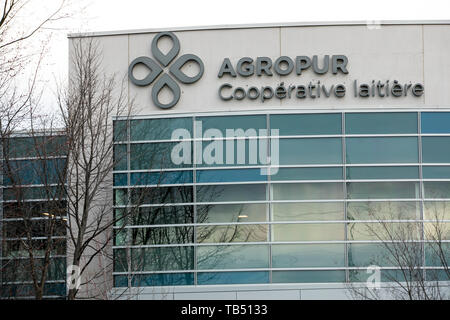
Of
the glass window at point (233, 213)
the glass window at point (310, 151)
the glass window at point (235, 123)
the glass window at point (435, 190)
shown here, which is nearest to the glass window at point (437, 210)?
the glass window at point (435, 190)

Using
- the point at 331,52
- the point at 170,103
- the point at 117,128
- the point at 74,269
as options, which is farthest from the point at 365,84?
the point at 74,269

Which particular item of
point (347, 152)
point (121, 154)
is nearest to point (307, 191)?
point (347, 152)

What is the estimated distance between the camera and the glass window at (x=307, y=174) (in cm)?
2169

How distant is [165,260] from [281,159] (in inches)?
166

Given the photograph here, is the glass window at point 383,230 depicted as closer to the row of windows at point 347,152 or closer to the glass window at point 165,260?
the row of windows at point 347,152

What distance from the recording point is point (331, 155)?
21.8 m

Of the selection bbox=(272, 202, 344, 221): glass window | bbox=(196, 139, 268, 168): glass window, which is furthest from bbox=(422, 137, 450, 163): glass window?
bbox=(196, 139, 268, 168): glass window

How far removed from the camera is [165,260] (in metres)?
21.8

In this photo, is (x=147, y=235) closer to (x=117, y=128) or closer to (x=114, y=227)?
(x=114, y=227)

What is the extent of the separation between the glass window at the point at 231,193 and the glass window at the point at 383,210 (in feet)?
8.13

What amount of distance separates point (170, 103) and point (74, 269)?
546 cm

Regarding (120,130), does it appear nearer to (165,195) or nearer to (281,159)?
(165,195)

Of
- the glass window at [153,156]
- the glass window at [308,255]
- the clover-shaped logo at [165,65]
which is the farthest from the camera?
the clover-shaped logo at [165,65]

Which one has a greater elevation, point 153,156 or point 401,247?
point 153,156
